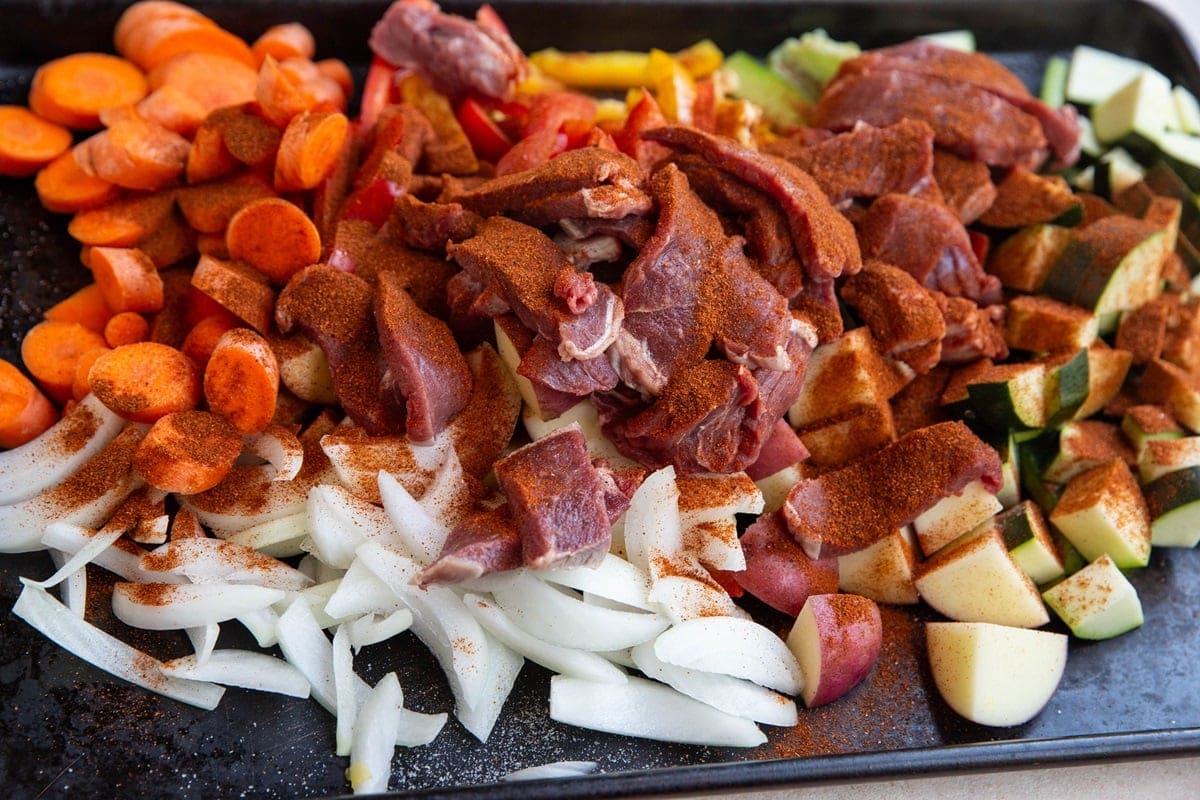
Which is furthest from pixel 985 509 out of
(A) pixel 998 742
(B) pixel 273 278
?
(B) pixel 273 278

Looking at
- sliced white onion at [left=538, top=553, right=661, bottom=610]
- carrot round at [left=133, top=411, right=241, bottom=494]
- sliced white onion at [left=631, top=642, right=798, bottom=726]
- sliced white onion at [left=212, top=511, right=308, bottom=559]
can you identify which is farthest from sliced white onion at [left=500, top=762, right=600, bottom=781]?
carrot round at [left=133, top=411, right=241, bottom=494]

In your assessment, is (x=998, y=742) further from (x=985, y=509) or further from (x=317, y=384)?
(x=317, y=384)

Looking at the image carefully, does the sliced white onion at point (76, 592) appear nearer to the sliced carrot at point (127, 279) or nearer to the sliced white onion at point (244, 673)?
the sliced white onion at point (244, 673)

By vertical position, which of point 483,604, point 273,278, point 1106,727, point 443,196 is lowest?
point 1106,727

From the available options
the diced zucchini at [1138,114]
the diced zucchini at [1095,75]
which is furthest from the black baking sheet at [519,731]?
the diced zucchini at [1095,75]

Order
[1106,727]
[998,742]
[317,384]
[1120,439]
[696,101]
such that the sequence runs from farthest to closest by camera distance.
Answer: [696,101] → [1120,439] → [317,384] → [1106,727] → [998,742]

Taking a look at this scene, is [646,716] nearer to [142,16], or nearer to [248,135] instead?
[248,135]

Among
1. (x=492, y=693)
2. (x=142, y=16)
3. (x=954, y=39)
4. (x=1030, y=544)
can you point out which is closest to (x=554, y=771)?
(x=492, y=693)
